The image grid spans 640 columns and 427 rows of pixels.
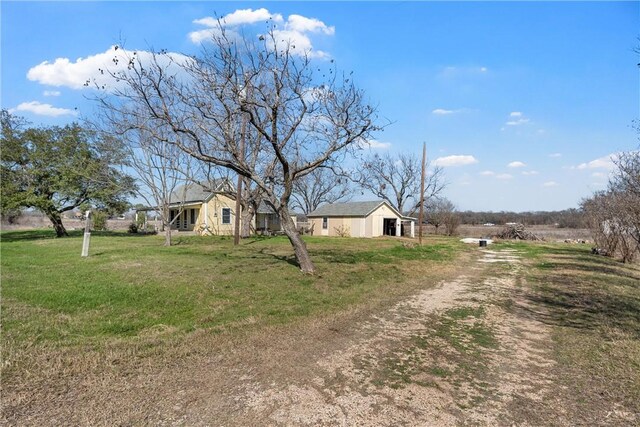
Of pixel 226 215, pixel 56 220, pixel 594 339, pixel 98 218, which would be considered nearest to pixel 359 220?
pixel 226 215

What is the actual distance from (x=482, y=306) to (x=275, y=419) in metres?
5.34

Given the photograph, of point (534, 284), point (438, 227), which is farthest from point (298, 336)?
point (438, 227)

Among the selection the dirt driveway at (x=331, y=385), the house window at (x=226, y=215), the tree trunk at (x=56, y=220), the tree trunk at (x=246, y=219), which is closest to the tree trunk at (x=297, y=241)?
the dirt driveway at (x=331, y=385)

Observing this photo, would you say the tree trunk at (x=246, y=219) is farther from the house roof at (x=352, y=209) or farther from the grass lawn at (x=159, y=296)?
the grass lawn at (x=159, y=296)

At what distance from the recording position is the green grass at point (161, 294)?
4883 millimetres

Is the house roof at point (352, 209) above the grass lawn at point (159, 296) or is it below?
above

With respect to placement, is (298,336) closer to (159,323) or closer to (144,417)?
(159,323)

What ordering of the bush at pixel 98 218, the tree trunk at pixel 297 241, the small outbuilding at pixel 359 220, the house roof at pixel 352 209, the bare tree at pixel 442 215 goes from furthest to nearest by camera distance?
the bare tree at pixel 442 215 → the house roof at pixel 352 209 → the small outbuilding at pixel 359 220 → the bush at pixel 98 218 → the tree trunk at pixel 297 241

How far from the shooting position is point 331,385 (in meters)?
3.33

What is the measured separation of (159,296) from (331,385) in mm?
4281

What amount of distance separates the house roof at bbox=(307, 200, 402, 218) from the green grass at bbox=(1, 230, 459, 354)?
23.3 metres

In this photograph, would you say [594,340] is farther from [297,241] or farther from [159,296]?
[159,296]

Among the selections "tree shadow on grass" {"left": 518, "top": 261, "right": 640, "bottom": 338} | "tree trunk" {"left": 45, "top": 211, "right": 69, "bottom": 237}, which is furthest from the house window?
"tree shadow on grass" {"left": 518, "top": 261, "right": 640, "bottom": 338}

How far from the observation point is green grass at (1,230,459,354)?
4.88m
